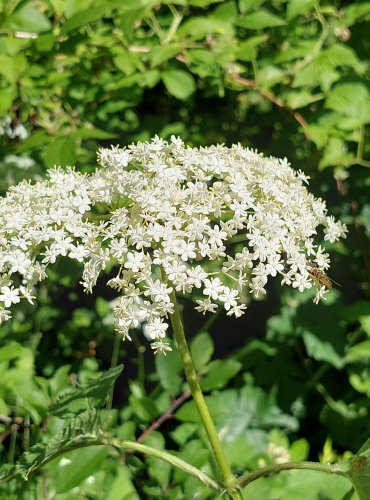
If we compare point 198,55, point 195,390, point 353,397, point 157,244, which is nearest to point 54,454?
point 195,390

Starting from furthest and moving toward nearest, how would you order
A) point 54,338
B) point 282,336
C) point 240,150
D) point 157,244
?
point 54,338 → point 282,336 → point 240,150 → point 157,244

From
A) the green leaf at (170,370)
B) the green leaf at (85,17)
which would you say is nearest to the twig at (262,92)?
the green leaf at (85,17)

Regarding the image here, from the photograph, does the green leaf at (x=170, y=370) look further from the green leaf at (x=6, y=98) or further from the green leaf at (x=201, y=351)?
the green leaf at (x=6, y=98)

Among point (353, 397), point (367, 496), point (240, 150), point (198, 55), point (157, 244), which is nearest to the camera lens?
point (367, 496)

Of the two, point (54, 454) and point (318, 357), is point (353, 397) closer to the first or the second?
point (318, 357)

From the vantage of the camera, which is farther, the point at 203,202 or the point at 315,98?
the point at 315,98

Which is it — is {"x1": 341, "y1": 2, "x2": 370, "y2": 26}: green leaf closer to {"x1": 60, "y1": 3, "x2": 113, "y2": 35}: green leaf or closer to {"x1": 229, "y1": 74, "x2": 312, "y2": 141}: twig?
{"x1": 229, "y1": 74, "x2": 312, "y2": 141}: twig

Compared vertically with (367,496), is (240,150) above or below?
above
